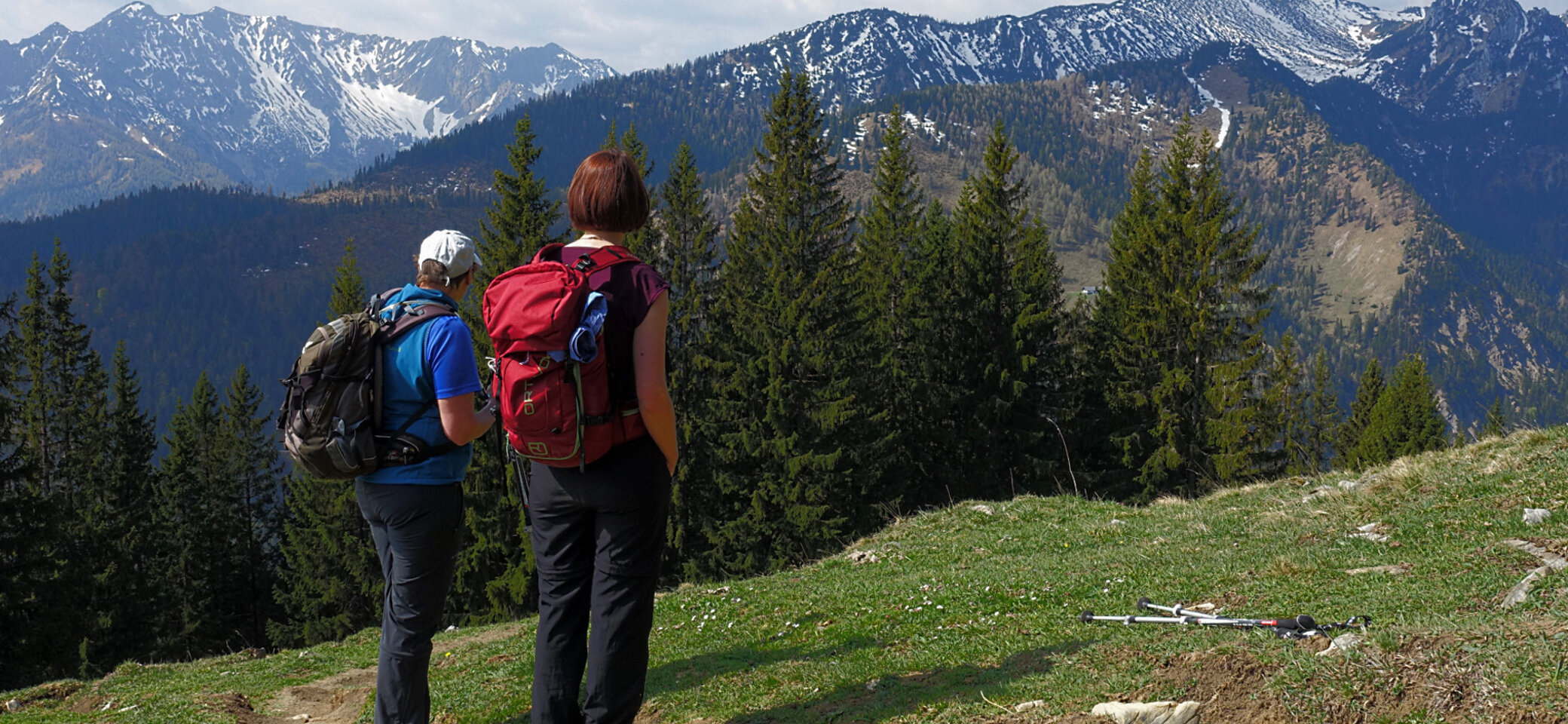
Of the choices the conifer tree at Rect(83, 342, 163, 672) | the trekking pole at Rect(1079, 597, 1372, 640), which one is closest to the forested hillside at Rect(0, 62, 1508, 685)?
the conifer tree at Rect(83, 342, 163, 672)

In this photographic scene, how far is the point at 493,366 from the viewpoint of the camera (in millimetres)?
4473

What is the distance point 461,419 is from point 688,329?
32.2 metres

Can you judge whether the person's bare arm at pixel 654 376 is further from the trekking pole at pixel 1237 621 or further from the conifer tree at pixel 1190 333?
the conifer tree at pixel 1190 333

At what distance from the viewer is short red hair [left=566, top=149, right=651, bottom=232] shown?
4.31m

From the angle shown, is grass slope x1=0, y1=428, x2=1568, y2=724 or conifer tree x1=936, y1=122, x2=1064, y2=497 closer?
grass slope x1=0, y1=428, x2=1568, y2=724

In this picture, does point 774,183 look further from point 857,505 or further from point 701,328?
point 857,505

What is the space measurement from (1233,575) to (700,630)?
15.7 ft

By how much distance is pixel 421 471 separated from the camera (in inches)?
192

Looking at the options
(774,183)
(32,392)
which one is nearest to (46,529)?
(32,392)

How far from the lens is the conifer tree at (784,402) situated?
33.3 meters

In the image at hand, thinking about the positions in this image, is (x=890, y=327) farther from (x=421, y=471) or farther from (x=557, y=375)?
(x=557, y=375)

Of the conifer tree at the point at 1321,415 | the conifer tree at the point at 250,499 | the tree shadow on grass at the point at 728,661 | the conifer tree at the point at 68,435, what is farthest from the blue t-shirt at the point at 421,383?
the conifer tree at the point at 1321,415

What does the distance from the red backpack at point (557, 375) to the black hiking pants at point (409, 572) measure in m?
1.03

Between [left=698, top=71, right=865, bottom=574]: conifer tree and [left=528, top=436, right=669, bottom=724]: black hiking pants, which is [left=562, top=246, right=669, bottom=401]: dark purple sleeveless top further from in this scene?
[left=698, top=71, right=865, bottom=574]: conifer tree
